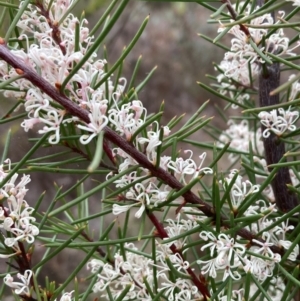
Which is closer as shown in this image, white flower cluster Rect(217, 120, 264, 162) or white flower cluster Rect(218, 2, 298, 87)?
white flower cluster Rect(218, 2, 298, 87)

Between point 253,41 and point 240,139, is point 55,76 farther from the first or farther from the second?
point 240,139

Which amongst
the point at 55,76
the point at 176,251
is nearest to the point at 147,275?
the point at 176,251

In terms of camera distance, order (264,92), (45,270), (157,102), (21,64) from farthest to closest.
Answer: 1. (157,102)
2. (45,270)
3. (264,92)
4. (21,64)

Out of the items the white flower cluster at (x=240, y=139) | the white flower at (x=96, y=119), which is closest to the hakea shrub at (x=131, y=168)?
the white flower at (x=96, y=119)

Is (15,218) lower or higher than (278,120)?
lower

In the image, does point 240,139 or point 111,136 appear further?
point 240,139

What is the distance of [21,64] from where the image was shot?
0.18 meters

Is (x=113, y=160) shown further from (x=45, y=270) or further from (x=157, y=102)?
(x=157, y=102)

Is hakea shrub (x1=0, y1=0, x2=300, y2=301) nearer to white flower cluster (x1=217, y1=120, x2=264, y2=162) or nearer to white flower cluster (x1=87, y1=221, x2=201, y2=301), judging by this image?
white flower cluster (x1=87, y1=221, x2=201, y2=301)

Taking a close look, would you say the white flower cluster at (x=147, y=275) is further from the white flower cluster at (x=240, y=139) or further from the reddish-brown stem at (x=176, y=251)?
the white flower cluster at (x=240, y=139)

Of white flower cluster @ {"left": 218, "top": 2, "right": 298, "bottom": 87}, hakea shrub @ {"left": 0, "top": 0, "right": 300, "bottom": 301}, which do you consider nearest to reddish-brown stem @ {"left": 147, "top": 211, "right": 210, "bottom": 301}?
hakea shrub @ {"left": 0, "top": 0, "right": 300, "bottom": 301}

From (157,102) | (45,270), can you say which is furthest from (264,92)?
(157,102)

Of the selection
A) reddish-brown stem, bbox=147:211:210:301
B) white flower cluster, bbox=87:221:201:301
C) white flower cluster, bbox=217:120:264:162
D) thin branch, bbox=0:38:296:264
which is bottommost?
white flower cluster, bbox=87:221:201:301

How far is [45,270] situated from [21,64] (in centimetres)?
68
